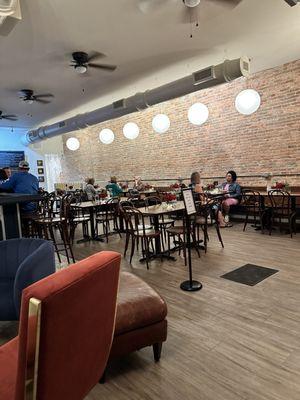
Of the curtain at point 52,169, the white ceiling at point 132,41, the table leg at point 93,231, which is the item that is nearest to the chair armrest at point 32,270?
the white ceiling at point 132,41

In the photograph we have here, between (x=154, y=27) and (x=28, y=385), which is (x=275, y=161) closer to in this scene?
(x=154, y=27)

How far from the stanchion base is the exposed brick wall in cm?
386

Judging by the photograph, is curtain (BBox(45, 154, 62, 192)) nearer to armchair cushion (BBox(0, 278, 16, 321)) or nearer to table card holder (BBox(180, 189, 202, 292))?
table card holder (BBox(180, 189, 202, 292))

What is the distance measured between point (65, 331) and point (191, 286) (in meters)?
2.47

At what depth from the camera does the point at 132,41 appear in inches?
168

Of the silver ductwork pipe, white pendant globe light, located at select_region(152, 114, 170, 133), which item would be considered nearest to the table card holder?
the silver ductwork pipe

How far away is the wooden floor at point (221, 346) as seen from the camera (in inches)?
72.1

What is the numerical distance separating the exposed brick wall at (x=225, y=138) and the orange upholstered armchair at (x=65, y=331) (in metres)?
5.82

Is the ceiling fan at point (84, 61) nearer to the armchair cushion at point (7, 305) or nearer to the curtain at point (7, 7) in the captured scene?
the curtain at point (7, 7)

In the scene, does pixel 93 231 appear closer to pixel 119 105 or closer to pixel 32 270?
pixel 119 105

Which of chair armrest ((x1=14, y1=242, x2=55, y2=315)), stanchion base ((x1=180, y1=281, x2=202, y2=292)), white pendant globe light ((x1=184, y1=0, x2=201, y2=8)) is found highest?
white pendant globe light ((x1=184, y1=0, x2=201, y2=8))

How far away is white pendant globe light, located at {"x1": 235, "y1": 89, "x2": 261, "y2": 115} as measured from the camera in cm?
512

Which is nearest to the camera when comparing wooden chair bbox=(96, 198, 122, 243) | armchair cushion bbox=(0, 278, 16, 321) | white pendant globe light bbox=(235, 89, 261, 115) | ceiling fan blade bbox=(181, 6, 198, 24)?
armchair cushion bbox=(0, 278, 16, 321)

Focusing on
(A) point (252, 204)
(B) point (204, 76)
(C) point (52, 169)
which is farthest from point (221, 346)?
(C) point (52, 169)
